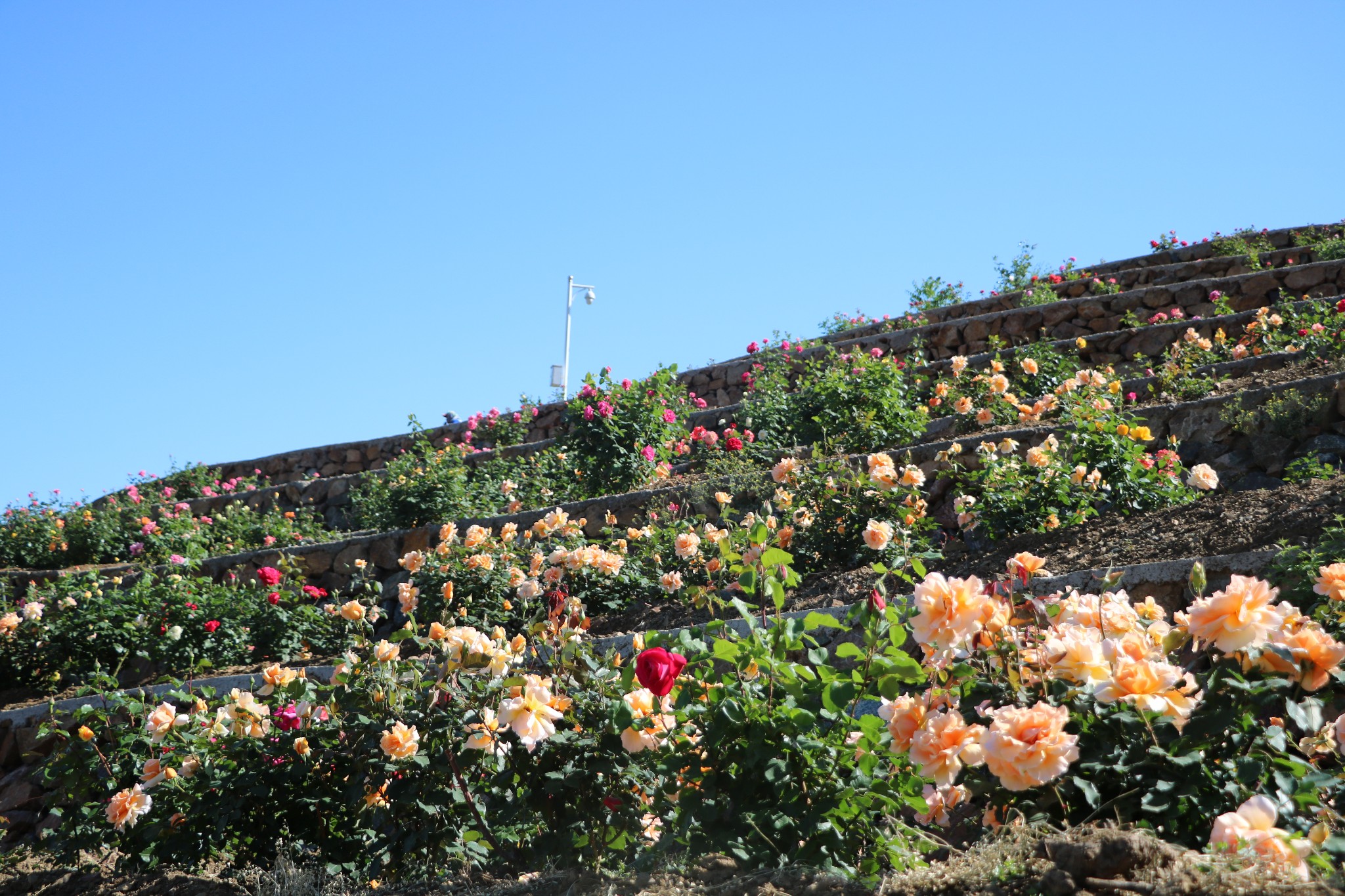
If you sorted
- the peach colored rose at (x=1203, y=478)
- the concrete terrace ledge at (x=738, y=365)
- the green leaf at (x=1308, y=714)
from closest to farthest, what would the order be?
the green leaf at (x=1308, y=714) < the peach colored rose at (x=1203, y=478) < the concrete terrace ledge at (x=738, y=365)

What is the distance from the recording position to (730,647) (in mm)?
2223

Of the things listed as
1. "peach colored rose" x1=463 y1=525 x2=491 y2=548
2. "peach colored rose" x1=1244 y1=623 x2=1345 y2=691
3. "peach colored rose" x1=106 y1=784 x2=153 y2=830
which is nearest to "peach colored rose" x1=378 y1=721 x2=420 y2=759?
"peach colored rose" x1=106 y1=784 x2=153 y2=830

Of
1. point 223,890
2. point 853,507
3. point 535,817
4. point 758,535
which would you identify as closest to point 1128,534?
point 853,507

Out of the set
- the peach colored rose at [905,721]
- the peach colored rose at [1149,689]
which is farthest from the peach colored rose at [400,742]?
the peach colored rose at [1149,689]

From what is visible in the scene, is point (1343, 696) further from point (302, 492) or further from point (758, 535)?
point (302, 492)

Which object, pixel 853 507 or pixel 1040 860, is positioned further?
pixel 853 507

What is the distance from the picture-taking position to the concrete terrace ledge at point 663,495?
5363mm

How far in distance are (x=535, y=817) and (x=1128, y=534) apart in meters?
2.85

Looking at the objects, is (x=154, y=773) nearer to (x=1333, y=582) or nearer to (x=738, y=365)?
(x=1333, y=582)

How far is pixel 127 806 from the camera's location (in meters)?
3.09

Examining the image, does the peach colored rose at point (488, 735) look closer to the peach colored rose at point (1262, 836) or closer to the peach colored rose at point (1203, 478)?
the peach colored rose at point (1262, 836)

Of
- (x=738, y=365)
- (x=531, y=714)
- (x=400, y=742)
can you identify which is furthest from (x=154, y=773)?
(x=738, y=365)

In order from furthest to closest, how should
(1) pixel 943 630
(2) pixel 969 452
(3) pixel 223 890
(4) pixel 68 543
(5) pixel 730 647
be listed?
(4) pixel 68 543
(2) pixel 969 452
(3) pixel 223 890
(5) pixel 730 647
(1) pixel 943 630

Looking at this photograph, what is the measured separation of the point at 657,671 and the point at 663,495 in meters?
4.25
